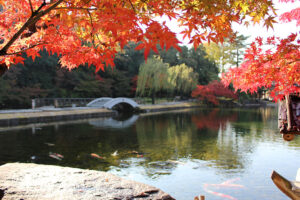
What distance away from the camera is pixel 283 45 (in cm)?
413

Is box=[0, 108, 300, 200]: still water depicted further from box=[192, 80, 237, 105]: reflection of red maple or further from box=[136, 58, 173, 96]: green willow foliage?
box=[192, 80, 237, 105]: reflection of red maple

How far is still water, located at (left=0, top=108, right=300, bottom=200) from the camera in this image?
5730mm

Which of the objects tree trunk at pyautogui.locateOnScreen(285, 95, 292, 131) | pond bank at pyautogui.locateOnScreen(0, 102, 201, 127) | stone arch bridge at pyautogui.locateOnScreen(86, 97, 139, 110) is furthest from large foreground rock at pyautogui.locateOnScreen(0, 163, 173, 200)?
stone arch bridge at pyautogui.locateOnScreen(86, 97, 139, 110)

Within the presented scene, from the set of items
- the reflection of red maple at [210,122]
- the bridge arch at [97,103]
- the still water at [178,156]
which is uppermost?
the bridge arch at [97,103]

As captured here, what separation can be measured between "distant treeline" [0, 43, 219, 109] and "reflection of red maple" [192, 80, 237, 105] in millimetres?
7960

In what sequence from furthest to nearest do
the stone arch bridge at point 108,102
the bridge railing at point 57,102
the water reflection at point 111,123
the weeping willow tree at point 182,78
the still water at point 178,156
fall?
the weeping willow tree at point 182,78
the stone arch bridge at point 108,102
the bridge railing at point 57,102
the water reflection at point 111,123
the still water at point 178,156

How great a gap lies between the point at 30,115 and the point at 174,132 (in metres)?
8.48

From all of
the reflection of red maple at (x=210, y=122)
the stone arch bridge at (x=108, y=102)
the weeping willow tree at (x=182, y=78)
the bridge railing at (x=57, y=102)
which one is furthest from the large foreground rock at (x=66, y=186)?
the weeping willow tree at (x=182, y=78)

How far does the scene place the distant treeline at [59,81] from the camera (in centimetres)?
1923

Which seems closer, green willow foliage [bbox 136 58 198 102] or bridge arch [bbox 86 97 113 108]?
bridge arch [bbox 86 97 113 108]

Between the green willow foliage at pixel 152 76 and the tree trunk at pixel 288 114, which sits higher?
the green willow foliage at pixel 152 76

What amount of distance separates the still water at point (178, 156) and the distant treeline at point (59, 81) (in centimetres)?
724

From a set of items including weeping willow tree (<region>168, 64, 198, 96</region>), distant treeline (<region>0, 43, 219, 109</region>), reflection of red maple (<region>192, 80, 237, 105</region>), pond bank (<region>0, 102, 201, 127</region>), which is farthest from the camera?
reflection of red maple (<region>192, 80, 237, 105</region>)

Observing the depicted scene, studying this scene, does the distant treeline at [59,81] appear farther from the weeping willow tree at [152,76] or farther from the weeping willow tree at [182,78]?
the weeping willow tree at [182,78]
